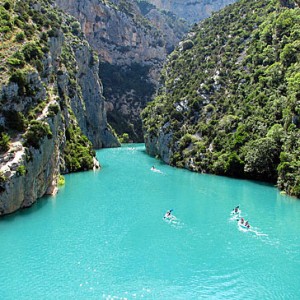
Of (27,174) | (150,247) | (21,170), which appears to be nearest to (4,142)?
(21,170)

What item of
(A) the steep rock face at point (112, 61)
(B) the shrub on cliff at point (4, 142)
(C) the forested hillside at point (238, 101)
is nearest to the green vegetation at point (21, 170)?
(B) the shrub on cliff at point (4, 142)

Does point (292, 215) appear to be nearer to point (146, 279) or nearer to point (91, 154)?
point (146, 279)

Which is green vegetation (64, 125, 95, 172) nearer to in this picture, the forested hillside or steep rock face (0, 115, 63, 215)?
steep rock face (0, 115, 63, 215)

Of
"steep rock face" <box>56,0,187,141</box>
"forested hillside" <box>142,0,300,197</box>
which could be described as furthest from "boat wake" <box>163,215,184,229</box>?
"steep rock face" <box>56,0,187,141</box>

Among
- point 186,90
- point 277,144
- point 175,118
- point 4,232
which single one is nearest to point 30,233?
point 4,232

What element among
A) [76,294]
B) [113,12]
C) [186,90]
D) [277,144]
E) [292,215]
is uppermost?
[113,12]

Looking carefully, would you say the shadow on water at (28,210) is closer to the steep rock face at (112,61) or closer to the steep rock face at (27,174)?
the steep rock face at (27,174)
